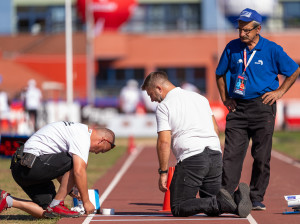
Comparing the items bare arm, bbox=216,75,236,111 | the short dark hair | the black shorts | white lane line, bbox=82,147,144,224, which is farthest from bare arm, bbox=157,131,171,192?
bare arm, bbox=216,75,236,111

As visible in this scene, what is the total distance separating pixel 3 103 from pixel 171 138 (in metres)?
24.2

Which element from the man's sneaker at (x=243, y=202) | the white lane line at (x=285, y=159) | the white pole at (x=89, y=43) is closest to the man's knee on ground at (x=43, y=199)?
the man's sneaker at (x=243, y=202)

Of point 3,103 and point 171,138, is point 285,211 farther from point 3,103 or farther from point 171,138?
point 3,103

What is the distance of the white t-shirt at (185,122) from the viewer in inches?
361

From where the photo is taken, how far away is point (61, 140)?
9281 mm

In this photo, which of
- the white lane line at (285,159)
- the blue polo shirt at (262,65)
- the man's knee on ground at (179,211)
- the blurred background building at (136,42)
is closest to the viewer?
the man's knee on ground at (179,211)

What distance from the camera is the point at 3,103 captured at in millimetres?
32969

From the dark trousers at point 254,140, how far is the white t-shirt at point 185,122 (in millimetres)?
954

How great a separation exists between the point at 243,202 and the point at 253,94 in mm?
1482

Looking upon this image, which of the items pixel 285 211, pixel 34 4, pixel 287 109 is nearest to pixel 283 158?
pixel 285 211

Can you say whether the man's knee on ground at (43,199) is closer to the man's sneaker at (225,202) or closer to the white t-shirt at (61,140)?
the white t-shirt at (61,140)

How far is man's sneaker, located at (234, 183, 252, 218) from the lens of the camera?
923 cm

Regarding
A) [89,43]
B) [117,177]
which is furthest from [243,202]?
[89,43]

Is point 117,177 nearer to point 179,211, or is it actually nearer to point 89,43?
point 179,211
